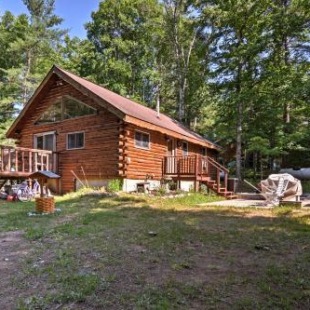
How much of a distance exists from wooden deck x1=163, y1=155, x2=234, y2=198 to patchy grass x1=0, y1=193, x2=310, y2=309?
6.61m

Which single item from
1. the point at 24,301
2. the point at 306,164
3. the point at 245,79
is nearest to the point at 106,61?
the point at 245,79

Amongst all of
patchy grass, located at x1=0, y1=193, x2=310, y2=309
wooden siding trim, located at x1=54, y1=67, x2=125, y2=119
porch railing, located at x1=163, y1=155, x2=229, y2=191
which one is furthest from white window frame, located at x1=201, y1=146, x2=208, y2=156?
patchy grass, located at x1=0, y1=193, x2=310, y2=309

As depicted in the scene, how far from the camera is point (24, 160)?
590 inches

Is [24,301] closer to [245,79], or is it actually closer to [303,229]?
[303,229]

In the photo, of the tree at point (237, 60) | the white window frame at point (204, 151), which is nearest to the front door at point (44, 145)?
the white window frame at point (204, 151)

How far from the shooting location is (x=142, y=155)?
14.9 m

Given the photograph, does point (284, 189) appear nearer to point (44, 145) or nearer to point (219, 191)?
point (219, 191)

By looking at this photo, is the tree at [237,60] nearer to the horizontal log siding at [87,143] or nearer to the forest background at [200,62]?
the forest background at [200,62]

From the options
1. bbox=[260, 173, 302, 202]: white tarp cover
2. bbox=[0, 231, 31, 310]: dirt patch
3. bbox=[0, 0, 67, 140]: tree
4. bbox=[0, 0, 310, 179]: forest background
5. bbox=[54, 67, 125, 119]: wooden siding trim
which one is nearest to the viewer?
bbox=[0, 231, 31, 310]: dirt patch

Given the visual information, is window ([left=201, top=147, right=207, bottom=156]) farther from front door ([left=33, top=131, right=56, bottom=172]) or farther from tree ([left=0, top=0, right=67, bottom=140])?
tree ([left=0, top=0, right=67, bottom=140])

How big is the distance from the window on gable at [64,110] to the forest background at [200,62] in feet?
19.1

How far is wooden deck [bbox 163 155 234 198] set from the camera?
1485 centimetres

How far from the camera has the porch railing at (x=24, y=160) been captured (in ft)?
44.9

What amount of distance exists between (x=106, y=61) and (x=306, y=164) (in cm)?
1790
